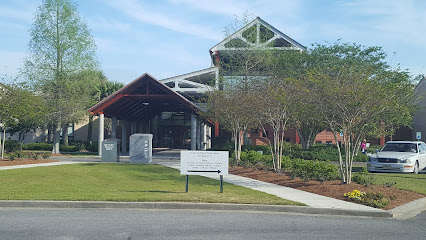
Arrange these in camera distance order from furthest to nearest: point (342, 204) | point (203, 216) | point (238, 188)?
point (238, 188) → point (342, 204) → point (203, 216)

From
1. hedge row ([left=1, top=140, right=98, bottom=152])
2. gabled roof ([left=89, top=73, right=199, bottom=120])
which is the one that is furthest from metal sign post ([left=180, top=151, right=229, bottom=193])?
hedge row ([left=1, top=140, right=98, bottom=152])

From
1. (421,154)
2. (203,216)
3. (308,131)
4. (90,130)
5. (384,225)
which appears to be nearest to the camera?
(384,225)

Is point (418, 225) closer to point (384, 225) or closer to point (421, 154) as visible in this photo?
point (384, 225)

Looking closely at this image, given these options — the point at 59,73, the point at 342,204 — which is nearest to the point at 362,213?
the point at 342,204

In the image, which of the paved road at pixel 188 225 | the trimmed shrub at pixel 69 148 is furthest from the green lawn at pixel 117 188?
the trimmed shrub at pixel 69 148

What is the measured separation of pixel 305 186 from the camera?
44.6 ft

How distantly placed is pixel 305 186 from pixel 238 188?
2243mm

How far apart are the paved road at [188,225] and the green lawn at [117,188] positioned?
39.9 inches

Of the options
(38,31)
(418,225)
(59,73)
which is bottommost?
(418,225)

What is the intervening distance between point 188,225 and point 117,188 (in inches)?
206

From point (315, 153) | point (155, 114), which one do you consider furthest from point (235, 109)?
point (155, 114)

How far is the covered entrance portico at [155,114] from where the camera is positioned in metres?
30.4

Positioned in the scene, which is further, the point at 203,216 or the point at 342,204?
the point at 342,204

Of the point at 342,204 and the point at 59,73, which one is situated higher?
the point at 59,73
